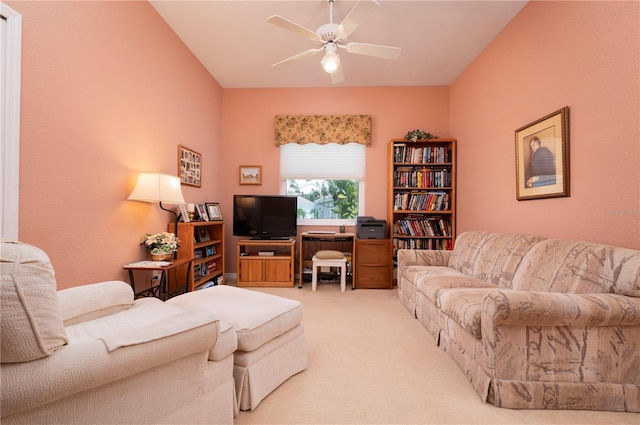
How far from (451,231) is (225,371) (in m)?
3.59

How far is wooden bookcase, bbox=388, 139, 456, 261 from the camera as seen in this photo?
395 cm

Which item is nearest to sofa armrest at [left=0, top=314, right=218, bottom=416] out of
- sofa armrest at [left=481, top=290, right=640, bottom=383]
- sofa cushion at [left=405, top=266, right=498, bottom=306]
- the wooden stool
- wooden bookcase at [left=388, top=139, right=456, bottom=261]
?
sofa armrest at [left=481, top=290, right=640, bottom=383]

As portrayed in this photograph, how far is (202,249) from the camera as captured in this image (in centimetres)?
349

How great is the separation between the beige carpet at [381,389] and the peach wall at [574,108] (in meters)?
1.27

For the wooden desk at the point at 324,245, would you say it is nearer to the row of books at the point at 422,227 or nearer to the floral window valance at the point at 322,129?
the row of books at the point at 422,227

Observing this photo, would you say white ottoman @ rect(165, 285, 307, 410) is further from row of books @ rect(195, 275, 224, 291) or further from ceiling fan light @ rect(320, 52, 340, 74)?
ceiling fan light @ rect(320, 52, 340, 74)

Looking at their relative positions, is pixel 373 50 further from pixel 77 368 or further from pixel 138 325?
pixel 77 368

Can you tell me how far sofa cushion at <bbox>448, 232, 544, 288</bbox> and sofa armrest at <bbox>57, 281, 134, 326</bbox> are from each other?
2.68 metres

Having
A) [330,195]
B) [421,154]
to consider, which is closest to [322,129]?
[330,195]

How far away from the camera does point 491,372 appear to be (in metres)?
1.47

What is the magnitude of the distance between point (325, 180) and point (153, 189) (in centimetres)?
254

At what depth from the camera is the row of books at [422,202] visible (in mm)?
3965

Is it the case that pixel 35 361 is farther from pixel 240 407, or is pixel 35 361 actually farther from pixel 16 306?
A: pixel 240 407

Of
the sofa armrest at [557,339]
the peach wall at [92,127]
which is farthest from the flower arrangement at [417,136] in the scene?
the peach wall at [92,127]
